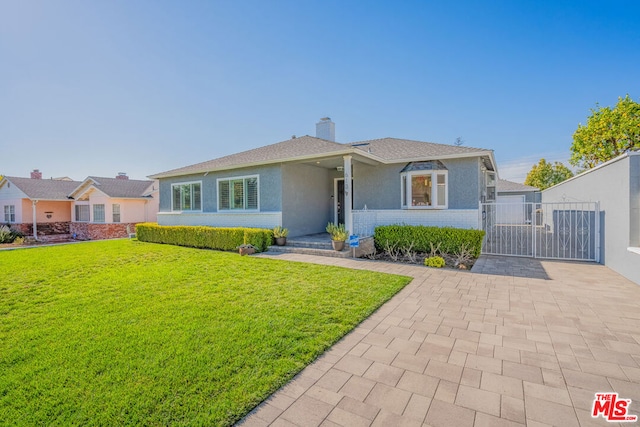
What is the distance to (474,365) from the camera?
3172 millimetres

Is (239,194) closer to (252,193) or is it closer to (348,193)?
(252,193)

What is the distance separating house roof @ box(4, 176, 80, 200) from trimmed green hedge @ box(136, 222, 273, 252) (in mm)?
12302

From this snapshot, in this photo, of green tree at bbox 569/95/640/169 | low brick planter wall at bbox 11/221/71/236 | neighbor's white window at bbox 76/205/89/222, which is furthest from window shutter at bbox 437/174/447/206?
low brick planter wall at bbox 11/221/71/236

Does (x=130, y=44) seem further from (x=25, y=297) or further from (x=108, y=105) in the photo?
(x=25, y=297)

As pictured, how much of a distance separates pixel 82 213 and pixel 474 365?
1147 inches

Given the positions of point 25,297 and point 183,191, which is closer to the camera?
point 25,297

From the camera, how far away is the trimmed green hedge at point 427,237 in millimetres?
9141

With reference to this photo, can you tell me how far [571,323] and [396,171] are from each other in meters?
A: 8.51

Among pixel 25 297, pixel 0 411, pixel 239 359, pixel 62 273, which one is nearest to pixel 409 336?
pixel 239 359

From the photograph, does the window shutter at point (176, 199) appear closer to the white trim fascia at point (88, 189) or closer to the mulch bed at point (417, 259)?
the white trim fascia at point (88, 189)

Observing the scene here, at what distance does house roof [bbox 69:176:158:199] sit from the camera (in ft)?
69.2

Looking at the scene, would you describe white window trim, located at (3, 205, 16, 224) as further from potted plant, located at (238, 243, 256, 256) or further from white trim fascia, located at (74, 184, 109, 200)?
potted plant, located at (238, 243, 256, 256)

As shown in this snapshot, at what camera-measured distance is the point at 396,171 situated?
A: 12.1 metres

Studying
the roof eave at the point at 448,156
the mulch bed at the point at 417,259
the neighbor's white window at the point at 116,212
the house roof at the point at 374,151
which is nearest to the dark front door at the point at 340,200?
the house roof at the point at 374,151
